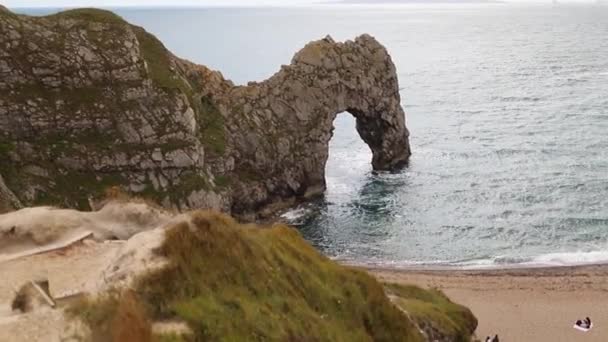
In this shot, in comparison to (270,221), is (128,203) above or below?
above

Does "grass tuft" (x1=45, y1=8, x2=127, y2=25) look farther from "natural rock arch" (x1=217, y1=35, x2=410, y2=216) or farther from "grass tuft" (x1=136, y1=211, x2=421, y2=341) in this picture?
"grass tuft" (x1=136, y1=211, x2=421, y2=341)

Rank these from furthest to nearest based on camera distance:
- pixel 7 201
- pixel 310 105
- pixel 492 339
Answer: pixel 310 105, pixel 492 339, pixel 7 201

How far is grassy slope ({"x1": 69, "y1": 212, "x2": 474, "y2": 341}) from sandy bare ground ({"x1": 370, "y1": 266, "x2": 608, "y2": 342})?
20697mm

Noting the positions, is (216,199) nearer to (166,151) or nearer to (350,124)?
(166,151)

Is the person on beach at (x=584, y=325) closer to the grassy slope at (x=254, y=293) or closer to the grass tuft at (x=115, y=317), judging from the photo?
the grassy slope at (x=254, y=293)

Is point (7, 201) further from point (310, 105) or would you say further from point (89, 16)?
point (310, 105)

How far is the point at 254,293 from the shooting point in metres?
19.3

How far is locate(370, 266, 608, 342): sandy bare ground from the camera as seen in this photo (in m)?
40.8

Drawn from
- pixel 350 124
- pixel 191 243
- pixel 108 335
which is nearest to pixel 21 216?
pixel 191 243

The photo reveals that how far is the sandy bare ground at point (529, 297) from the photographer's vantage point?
40.8 m

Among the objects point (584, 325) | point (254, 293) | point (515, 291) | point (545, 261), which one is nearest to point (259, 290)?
point (254, 293)

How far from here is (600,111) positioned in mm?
100562

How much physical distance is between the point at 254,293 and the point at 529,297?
1283 inches

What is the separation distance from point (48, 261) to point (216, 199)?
35.9 metres
